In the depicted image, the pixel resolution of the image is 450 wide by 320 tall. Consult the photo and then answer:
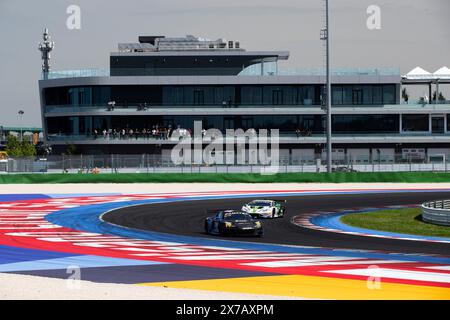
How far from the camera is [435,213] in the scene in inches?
1453

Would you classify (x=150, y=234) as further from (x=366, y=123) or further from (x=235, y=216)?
(x=366, y=123)

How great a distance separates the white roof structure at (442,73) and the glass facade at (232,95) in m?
6.71

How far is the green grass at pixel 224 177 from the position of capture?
66.2 m

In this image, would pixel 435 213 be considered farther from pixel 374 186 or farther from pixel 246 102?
pixel 246 102

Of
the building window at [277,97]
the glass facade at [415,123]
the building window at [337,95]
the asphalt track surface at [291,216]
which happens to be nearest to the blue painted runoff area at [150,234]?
the asphalt track surface at [291,216]

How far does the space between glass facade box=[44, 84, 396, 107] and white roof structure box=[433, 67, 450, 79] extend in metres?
6.71

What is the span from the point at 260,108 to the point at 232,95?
3405 millimetres

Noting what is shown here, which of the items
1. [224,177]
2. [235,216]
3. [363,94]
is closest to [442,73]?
[363,94]

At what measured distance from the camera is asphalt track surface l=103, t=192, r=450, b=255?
96.6 feet

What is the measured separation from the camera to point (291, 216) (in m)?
41.6

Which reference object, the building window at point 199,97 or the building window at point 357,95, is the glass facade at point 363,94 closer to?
the building window at point 357,95

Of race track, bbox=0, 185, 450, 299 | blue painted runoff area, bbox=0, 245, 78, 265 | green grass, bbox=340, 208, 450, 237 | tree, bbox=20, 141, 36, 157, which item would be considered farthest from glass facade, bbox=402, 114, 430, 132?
blue painted runoff area, bbox=0, 245, 78, 265
